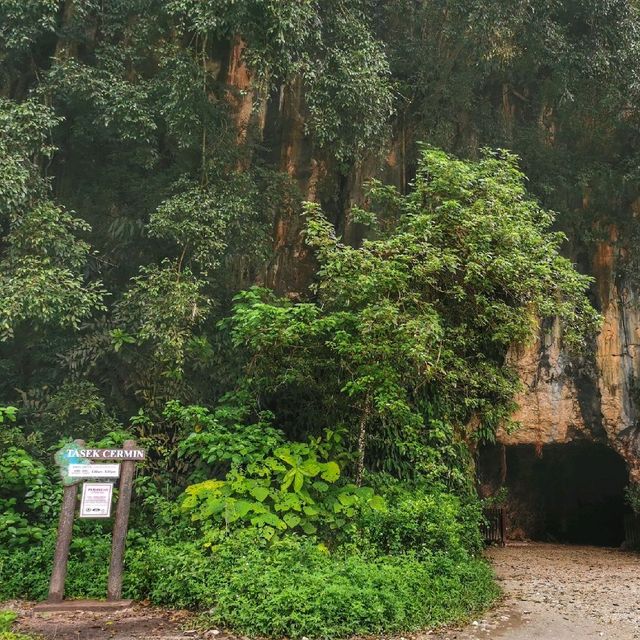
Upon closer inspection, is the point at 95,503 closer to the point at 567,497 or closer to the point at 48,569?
the point at 48,569

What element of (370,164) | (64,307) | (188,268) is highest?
(370,164)

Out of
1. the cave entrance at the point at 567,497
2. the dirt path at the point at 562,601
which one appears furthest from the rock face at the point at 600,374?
the cave entrance at the point at 567,497

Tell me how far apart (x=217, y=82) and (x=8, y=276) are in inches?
191

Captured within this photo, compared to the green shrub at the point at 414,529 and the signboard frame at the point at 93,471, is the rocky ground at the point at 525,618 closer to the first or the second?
the green shrub at the point at 414,529

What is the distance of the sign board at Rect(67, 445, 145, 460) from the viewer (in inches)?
257

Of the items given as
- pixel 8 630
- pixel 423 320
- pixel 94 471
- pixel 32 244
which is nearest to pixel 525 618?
pixel 423 320

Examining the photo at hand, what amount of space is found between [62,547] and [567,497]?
635 inches

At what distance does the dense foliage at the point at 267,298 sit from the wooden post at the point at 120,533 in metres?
0.23

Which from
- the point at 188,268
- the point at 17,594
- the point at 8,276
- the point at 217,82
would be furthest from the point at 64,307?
the point at 217,82

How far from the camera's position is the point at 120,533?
643 centimetres

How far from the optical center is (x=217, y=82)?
34.9 ft

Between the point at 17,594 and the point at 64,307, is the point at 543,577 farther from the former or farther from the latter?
the point at 64,307

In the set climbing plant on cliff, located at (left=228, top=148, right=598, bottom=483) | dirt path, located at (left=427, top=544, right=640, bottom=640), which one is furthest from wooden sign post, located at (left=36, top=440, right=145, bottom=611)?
dirt path, located at (left=427, top=544, right=640, bottom=640)

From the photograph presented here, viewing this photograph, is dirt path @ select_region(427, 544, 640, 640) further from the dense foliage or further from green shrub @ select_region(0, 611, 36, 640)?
green shrub @ select_region(0, 611, 36, 640)
